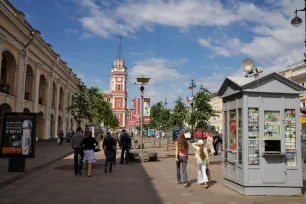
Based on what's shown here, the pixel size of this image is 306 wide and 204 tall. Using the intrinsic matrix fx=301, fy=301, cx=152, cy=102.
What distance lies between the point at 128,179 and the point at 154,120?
50.0 m

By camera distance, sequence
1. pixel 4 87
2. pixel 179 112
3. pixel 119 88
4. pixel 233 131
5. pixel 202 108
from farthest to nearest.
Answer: pixel 119 88 → pixel 179 112 → pixel 4 87 → pixel 202 108 → pixel 233 131

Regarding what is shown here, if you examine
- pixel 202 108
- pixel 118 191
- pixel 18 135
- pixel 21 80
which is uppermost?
pixel 21 80

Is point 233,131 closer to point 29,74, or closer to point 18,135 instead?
point 18,135

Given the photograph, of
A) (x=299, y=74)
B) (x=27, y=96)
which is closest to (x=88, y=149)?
(x=27, y=96)

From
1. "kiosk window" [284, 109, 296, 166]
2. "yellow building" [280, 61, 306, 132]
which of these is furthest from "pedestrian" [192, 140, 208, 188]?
"yellow building" [280, 61, 306, 132]

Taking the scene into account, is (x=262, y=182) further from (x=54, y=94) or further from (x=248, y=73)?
(x=54, y=94)

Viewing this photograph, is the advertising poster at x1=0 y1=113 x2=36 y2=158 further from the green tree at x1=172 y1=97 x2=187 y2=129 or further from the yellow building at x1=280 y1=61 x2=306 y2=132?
the yellow building at x1=280 y1=61 x2=306 y2=132

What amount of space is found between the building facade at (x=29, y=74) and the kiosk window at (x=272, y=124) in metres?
20.5

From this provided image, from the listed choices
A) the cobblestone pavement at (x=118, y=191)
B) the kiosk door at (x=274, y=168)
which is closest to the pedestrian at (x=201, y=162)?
the cobblestone pavement at (x=118, y=191)

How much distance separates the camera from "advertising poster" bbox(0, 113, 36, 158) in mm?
11648

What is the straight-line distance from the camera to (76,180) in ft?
35.3

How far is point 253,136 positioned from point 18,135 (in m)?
8.80

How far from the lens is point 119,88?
372 feet

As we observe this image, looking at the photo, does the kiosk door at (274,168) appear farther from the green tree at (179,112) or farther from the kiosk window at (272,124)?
the green tree at (179,112)
